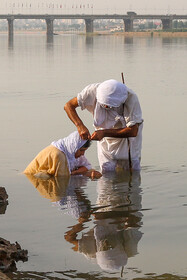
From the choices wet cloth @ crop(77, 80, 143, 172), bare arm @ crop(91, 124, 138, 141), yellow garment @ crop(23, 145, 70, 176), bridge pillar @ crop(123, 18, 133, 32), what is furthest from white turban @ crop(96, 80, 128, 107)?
bridge pillar @ crop(123, 18, 133, 32)

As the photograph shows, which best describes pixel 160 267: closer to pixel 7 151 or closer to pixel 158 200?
pixel 158 200

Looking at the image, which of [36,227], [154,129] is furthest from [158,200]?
[154,129]

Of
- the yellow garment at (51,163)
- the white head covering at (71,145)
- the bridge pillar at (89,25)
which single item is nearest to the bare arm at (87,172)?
the yellow garment at (51,163)

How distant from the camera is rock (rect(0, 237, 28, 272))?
5.07m

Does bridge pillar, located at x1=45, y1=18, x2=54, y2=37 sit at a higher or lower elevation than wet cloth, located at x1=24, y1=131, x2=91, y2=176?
lower

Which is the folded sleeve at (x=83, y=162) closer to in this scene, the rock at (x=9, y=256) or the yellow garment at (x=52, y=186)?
the yellow garment at (x=52, y=186)

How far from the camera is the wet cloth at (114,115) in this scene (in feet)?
25.1

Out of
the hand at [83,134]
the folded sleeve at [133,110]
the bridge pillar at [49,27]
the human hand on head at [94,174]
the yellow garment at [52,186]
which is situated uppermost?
the folded sleeve at [133,110]

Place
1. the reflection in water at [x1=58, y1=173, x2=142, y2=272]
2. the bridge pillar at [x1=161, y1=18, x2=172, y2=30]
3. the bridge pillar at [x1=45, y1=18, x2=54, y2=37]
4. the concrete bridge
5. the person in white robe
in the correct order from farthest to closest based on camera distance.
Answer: the bridge pillar at [x1=161, y1=18, x2=172, y2=30] < the concrete bridge < the bridge pillar at [x1=45, y1=18, x2=54, y2=37] < the person in white robe < the reflection in water at [x1=58, y1=173, x2=142, y2=272]

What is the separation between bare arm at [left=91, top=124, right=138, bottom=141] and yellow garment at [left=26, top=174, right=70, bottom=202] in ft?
2.07

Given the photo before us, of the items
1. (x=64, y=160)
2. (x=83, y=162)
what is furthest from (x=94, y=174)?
(x=64, y=160)

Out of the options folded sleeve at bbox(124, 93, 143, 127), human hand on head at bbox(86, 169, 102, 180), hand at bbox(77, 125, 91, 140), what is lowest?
human hand on head at bbox(86, 169, 102, 180)

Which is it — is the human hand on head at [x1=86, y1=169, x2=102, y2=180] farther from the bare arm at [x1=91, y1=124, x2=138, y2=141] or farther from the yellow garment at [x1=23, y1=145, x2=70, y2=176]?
the bare arm at [x1=91, y1=124, x2=138, y2=141]

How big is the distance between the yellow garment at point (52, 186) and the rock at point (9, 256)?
209cm
